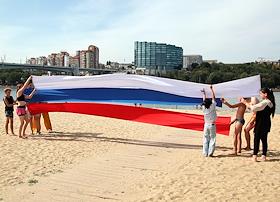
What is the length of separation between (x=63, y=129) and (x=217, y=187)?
28.7 feet

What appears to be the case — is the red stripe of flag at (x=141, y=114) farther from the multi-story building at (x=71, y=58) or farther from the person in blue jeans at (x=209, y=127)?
the multi-story building at (x=71, y=58)

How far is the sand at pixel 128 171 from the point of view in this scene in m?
5.87

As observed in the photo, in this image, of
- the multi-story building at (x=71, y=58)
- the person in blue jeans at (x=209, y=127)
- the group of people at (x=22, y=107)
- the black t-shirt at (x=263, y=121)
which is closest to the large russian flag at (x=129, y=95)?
the group of people at (x=22, y=107)

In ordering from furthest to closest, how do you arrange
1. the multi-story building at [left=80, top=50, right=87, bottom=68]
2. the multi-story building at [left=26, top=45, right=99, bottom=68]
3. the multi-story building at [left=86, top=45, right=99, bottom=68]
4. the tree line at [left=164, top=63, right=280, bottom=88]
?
the multi-story building at [left=86, top=45, right=99, bottom=68] < the multi-story building at [left=80, top=50, right=87, bottom=68] < the multi-story building at [left=26, top=45, right=99, bottom=68] < the tree line at [left=164, top=63, right=280, bottom=88]

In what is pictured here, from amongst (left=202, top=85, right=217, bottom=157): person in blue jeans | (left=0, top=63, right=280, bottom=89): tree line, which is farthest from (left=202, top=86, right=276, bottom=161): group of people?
(left=0, top=63, right=280, bottom=89): tree line

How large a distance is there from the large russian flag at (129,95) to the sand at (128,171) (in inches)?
30.6

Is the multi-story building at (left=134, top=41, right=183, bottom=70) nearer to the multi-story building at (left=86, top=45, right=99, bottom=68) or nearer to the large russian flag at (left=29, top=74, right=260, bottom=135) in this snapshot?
the multi-story building at (left=86, top=45, right=99, bottom=68)

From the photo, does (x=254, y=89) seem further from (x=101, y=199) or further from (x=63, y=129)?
(x=63, y=129)

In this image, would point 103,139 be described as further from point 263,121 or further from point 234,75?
point 234,75

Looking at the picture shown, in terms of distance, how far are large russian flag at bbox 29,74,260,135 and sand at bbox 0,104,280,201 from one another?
78 centimetres

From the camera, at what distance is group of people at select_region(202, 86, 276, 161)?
8.10m

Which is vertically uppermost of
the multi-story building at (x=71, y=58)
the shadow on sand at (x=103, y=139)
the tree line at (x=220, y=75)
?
the multi-story building at (x=71, y=58)

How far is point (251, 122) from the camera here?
362 inches

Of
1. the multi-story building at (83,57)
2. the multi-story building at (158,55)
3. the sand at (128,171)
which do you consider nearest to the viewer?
the sand at (128,171)
